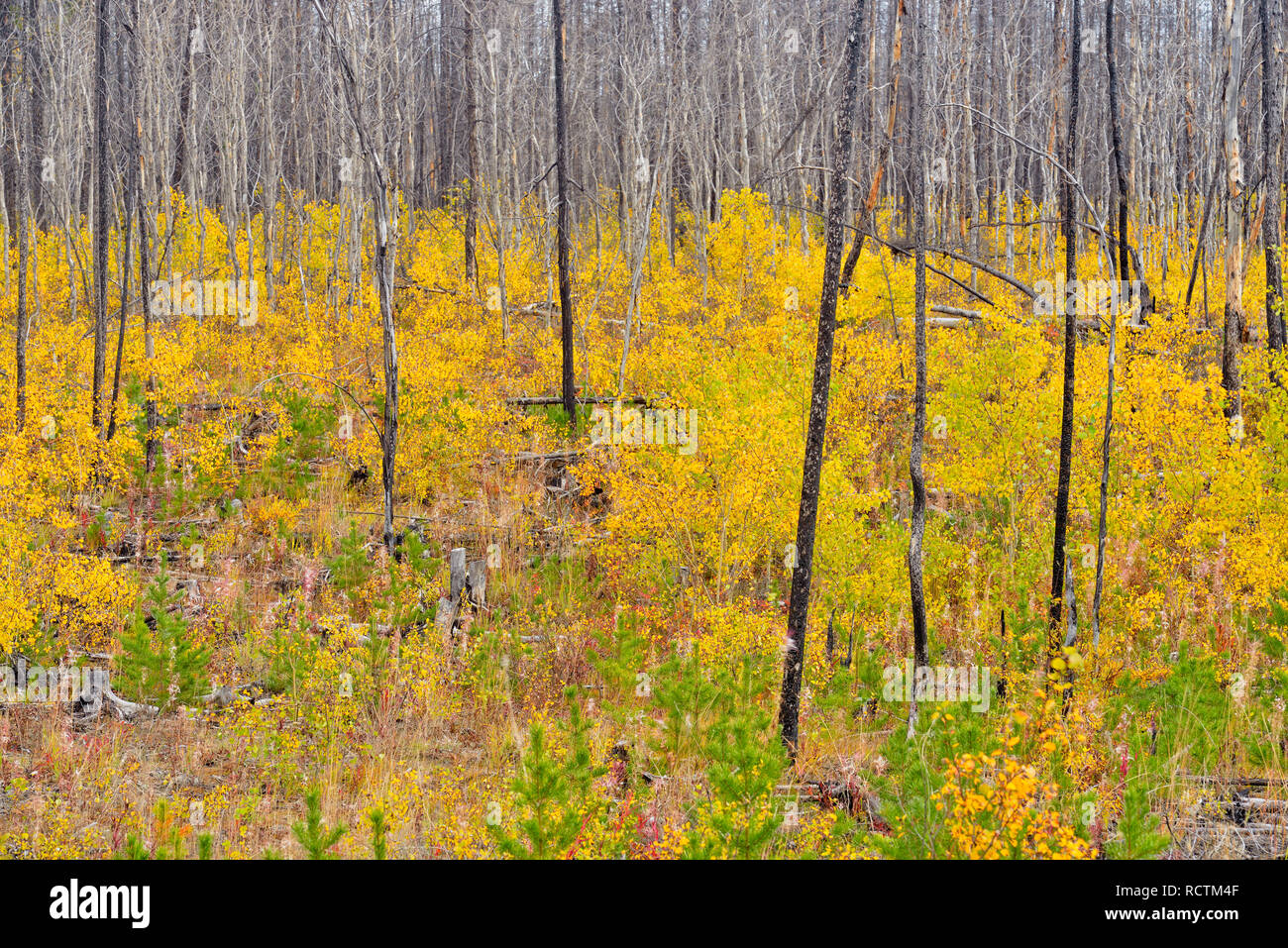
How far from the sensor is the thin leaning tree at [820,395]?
6.39 metres

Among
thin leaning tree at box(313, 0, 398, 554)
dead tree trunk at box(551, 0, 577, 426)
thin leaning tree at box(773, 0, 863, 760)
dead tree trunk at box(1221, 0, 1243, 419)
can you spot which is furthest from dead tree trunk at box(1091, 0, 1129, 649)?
dead tree trunk at box(551, 0, 577, 426)

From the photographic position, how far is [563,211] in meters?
13.4

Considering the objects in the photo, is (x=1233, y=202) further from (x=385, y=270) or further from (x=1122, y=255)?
(x=385, y=270)

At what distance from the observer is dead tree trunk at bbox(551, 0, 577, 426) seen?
44.0 feet

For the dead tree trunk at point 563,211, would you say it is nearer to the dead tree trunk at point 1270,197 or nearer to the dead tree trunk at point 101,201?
the dead tree trunk at point 101,201

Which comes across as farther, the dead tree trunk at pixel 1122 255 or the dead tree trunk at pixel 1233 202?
the dead tree trunk at pixel 1233 202

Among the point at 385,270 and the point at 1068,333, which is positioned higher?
the point at 385,270

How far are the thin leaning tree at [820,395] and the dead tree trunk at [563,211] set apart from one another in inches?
285

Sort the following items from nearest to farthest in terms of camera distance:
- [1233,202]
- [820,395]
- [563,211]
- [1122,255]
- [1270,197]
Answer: [820,395]
[1122,255]
[1233,202]
[563,211]
[1270,197]

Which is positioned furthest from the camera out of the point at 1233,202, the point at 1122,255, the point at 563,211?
the point at 563,211

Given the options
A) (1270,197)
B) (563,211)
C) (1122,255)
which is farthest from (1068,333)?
(1270,197)

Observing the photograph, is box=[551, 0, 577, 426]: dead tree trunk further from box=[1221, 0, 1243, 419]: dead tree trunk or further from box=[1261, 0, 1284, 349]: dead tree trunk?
box=[1261, 0, 1284, 349]: dead tree trunk

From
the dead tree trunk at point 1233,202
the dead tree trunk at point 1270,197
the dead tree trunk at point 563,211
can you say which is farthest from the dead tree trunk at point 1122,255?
the dead tree trunk at point 563,211

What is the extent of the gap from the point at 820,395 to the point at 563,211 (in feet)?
25.8
